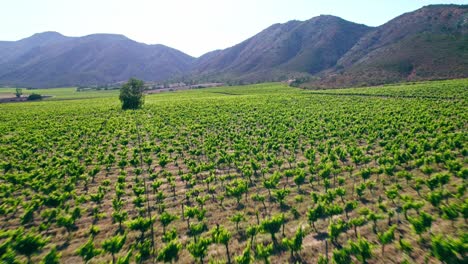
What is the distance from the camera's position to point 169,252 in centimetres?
790

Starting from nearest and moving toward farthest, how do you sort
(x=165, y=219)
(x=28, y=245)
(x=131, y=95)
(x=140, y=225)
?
(x=28, y=245) → (x=140, y=225) → (x=165, y=219) → (x=131, y=95)

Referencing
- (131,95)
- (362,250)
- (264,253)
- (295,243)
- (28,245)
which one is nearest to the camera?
(362,250)

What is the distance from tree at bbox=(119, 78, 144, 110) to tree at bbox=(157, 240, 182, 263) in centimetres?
5084

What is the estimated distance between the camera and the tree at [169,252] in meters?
7.82

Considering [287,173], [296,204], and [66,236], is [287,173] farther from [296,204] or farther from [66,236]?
[66,236]

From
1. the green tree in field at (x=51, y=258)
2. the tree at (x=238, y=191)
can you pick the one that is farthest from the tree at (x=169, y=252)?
the tree at (x=238, y=191)

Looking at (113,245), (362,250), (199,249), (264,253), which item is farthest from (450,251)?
(113,245)

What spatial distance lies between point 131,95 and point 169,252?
51273 mm

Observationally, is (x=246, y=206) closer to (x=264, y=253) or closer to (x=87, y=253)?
(x=264, y=253)

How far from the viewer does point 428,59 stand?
4107 inches

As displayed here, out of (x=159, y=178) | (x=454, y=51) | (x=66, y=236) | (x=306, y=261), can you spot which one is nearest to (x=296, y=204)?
(x=306, y=261)

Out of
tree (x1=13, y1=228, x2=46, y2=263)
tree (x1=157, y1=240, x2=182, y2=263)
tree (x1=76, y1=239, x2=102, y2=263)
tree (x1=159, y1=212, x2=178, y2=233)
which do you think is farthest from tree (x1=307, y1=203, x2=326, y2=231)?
Result: tree (x1=13, y1=228, x2=46, y2=263)

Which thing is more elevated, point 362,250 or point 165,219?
point 362,250

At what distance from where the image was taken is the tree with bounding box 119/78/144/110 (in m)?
53.2
